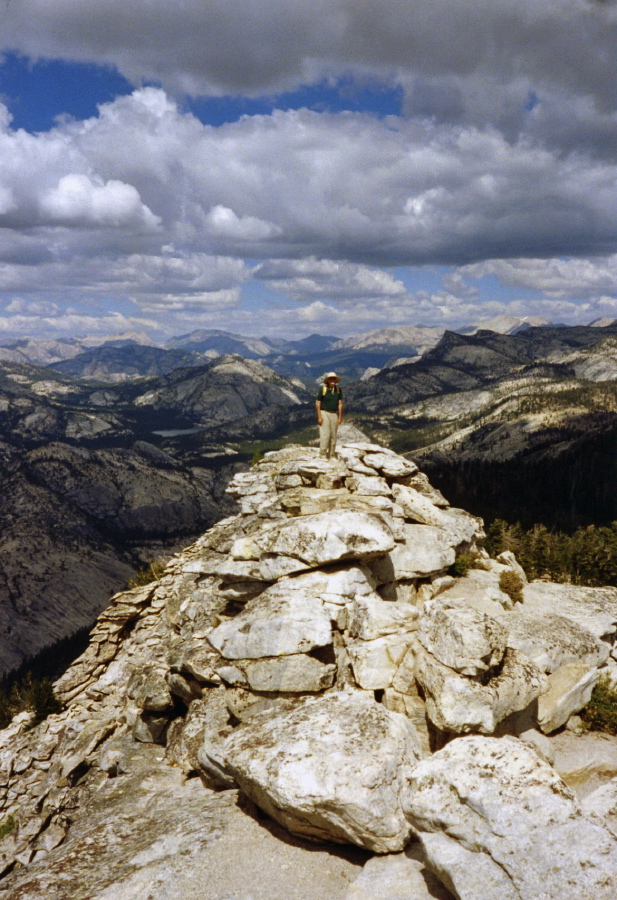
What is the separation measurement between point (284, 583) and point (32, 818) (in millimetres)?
30764

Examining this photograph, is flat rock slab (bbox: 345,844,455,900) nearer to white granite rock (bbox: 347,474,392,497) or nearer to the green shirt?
white granite rock (bbox: 347,474,392,497)

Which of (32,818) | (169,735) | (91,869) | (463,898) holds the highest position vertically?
(463,898)

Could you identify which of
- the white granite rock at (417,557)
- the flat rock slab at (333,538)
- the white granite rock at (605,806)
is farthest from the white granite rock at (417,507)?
the white granite rock at (605,806)

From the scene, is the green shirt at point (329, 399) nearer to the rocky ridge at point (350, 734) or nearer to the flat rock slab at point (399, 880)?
the rocky ridge at point (350, 734)

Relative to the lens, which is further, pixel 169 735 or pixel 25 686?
pixel 25 686

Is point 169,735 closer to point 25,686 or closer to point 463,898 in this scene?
point 463,898

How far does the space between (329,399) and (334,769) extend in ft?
71.1

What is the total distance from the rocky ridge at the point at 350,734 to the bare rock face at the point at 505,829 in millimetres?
47

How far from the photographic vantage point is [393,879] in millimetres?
12688

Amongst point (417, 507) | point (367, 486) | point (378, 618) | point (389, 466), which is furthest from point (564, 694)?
point (389, 466)

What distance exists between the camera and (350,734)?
15.7 meters

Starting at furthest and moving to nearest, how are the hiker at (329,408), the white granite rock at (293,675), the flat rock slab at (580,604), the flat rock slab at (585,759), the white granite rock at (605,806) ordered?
the hiker at (329,408), the flat rock slab at (580,604), the white granite rock at (293,675), the flat rock slab at (585,759), the white granite rock at (605,806)

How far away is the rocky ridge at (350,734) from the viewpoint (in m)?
12.4

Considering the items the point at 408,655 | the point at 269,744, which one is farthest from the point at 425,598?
the point at 269,744
